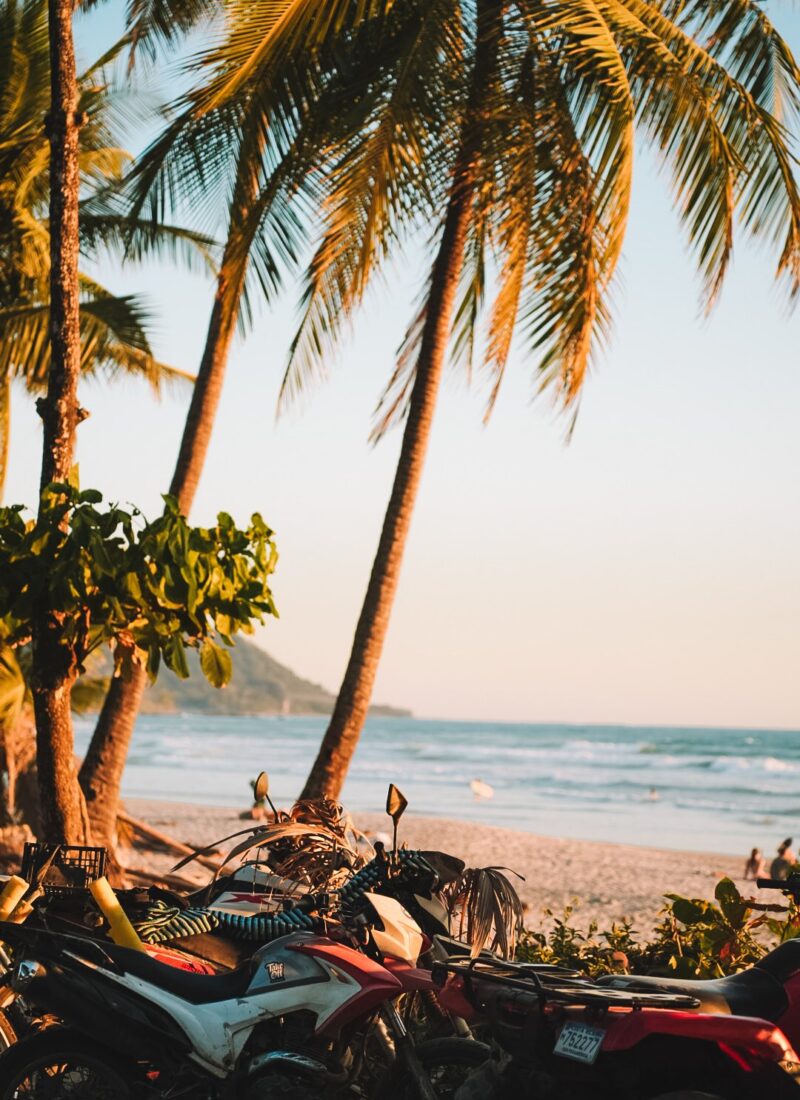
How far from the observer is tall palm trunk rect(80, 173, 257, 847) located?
35.8 feet

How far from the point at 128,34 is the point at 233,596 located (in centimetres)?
748

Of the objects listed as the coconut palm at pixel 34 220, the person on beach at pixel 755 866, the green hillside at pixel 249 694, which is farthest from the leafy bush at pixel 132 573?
the green hillside at pixel 249 694

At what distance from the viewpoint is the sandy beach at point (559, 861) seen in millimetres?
15405

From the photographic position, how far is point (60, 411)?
8.04 meters

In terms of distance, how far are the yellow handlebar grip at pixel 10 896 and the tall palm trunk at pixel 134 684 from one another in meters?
5.97

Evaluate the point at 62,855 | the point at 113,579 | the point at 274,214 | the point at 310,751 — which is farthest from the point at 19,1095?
the point at 310,751

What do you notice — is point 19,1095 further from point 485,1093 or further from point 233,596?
point 233,596

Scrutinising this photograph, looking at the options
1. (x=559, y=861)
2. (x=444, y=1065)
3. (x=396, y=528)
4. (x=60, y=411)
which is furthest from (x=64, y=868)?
(x=559, y=861)

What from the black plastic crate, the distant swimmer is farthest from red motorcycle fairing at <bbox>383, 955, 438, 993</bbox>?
the distant swimmer

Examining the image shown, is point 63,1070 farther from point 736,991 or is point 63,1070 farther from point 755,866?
point 755,866

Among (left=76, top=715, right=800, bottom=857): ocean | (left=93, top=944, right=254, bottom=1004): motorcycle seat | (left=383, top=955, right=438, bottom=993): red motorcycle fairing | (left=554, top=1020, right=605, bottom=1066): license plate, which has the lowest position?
(left=76, top=715, right=800, bottom=857): ocean

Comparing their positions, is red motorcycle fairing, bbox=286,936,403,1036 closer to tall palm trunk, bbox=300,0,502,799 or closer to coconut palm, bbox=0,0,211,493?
tall palm trunk, bbox=300,0,502,799

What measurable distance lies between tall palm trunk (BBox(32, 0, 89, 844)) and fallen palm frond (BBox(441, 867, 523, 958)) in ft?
11.3

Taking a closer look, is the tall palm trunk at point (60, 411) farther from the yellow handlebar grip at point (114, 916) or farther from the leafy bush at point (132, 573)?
the yellow handlebar grip at point (114, 916)
